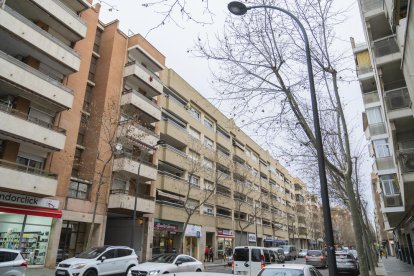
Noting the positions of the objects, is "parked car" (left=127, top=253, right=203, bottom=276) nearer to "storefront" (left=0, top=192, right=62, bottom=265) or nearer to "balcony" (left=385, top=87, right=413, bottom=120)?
"storefront" (left=0, top=192, right=62, bottom=265)

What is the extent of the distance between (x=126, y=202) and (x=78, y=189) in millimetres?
3708

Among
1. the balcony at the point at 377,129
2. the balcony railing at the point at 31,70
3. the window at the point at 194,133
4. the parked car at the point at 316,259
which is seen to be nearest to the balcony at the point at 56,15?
the balcony railing at the point at 31,70

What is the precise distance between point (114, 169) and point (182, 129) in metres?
11.5

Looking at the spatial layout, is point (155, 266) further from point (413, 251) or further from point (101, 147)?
point (413, 251)

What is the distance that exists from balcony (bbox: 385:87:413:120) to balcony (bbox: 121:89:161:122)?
19.6 meters

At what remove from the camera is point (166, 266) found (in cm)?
1370

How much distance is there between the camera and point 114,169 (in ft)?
90.1

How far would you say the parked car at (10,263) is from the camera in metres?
11.4

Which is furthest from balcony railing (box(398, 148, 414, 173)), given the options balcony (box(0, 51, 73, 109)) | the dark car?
balcony (box(0, 51, 73, 109))

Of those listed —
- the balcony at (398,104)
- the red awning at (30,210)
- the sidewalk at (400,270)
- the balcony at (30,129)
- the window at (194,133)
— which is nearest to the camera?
the balcony at (398,104)

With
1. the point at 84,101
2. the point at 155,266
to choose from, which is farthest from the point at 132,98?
the point at 155,266

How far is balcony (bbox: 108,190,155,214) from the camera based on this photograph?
25872 mm

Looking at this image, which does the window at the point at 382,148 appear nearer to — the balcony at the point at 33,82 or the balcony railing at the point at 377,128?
the balcony railing at the point at 377,128

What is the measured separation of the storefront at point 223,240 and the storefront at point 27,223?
24.6 m
